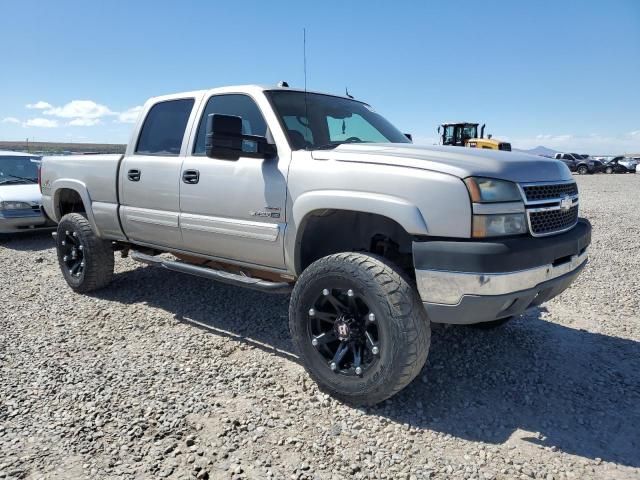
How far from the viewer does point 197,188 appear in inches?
145

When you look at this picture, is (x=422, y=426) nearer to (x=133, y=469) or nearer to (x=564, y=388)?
(x=564, y=388)

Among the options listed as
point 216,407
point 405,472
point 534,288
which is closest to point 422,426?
point 405,472

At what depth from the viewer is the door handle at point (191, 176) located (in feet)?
12.1

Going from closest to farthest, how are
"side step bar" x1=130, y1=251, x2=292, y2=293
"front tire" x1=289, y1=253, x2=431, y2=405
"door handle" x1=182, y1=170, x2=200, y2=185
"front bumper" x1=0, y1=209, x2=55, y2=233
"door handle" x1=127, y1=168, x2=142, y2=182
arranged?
"front tire" x1=289, y1=253, x2=431, y2=405 < "side step bar" x1=130, y1=251, x2=292, y2=293 < "door handle" x1=182, y1=170, x2=200, y2=185 < "door handle" x1=127, y1=168, x2=142, y2=182 < "front bumper" x1=0, y1=209, x2=55, y2=233

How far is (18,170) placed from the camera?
30.1ft

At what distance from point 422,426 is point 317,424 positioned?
0.61m

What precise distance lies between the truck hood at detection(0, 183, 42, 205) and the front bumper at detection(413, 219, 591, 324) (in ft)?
25.0

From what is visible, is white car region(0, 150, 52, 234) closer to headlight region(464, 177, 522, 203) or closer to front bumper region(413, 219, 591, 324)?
front bumper region(413, 219, 591, 324)

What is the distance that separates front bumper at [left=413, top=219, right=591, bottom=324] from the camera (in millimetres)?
2371

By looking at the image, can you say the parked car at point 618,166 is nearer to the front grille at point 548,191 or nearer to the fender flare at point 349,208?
the front grille at point 548,191

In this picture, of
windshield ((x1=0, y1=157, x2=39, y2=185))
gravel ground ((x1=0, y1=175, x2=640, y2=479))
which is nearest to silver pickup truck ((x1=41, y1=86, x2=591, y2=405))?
gravel ground ((x1=0, y1=175, x2=640, y2=479))

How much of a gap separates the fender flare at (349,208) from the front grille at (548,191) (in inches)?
26.3

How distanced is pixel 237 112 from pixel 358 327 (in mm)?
2026

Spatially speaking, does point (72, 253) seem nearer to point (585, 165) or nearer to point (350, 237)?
point (350, 237)
